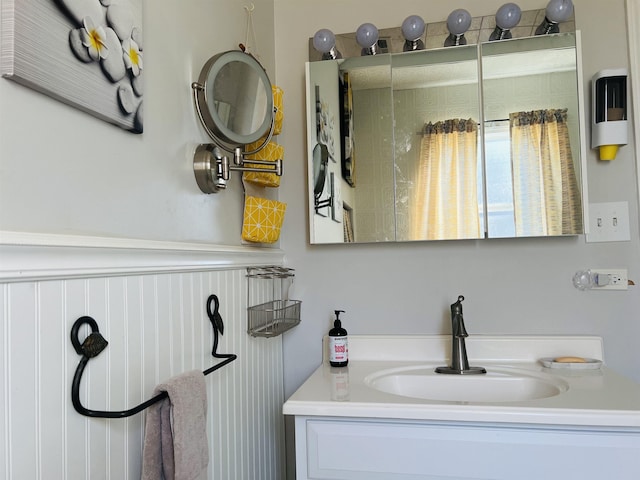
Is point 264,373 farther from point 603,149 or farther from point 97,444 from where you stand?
point 603,149

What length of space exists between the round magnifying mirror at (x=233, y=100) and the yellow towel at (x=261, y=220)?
0.19m

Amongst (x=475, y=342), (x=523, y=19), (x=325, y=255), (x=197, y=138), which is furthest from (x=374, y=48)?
(x=475, y=342)

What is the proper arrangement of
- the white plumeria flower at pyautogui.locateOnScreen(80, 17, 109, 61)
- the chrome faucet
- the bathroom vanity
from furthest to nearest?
1. the chrome faucet
2. the bathroom vanity
3. the white plumeria flower at pyautogui.locateOnScreen(80, 17, 109, 61)

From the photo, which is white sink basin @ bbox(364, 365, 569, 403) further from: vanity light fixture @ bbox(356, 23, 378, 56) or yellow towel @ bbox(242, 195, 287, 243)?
vanity light fixture @ bbox(356, 23, 378, 56)

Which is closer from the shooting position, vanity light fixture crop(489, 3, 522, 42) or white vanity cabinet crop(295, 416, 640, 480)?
white vanity cabinet crop(295, 416, 640, 480)

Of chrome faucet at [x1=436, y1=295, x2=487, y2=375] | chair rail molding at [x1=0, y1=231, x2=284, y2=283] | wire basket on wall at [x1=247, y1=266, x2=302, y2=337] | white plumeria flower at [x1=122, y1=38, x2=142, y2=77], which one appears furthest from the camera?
chrome faucet at [x1=436, y1=295, x2=487, y2=375]

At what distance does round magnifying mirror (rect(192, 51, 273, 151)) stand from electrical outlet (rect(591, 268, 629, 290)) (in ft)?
3.81

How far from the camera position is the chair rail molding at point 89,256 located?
56 cm

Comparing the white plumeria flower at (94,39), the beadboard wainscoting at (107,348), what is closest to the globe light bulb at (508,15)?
the beadboard wainscoting at (107,348)

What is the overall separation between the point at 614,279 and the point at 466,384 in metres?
0.59

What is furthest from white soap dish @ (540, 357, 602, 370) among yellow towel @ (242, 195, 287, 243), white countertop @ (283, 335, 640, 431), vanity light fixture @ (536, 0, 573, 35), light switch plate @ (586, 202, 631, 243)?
vanity light fixture @ (536, 0, 573, 35)

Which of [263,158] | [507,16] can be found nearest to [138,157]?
[263,158]

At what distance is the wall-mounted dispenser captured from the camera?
1.48m

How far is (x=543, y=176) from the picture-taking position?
1.54 metres
